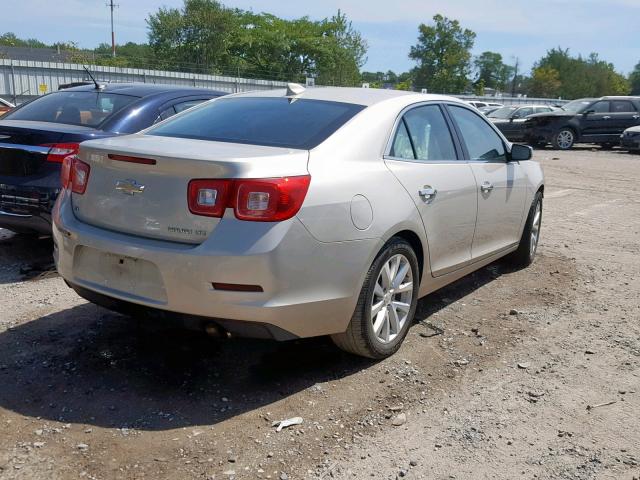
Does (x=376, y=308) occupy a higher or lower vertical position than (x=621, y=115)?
lower

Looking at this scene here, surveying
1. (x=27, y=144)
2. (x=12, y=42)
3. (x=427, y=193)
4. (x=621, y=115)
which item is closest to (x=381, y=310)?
(x=427, y=193)

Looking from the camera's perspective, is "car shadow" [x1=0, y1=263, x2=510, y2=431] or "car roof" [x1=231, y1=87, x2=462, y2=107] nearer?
"car shadow" [x1=0, y1=263, x2=510, y2=431]

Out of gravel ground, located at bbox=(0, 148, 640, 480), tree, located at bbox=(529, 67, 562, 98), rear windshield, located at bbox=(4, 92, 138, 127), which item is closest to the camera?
gravel ground, located at bbox=(0, 148, 640, 480)

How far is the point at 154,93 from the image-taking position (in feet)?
21.1

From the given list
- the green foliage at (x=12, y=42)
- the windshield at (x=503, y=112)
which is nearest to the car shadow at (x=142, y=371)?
the windshield at (x=503, y=112)

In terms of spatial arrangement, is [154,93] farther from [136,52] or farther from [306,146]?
[136,52]

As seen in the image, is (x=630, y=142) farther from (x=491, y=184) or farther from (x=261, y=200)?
(x=261, y=200)

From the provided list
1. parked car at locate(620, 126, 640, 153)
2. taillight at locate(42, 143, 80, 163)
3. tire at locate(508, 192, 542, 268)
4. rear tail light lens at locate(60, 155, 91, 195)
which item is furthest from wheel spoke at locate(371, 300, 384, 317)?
parked car at locate(620, 126, 640, 153)

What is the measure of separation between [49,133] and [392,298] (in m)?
3.23

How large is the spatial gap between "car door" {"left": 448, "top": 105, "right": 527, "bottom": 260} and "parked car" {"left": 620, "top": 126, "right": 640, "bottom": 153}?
17500 millimetres

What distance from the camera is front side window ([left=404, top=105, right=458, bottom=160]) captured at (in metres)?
4.41

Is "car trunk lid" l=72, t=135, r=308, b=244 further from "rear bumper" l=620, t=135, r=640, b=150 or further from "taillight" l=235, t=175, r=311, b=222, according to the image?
"rear bumper" l=620, t=135, r=640, b=150

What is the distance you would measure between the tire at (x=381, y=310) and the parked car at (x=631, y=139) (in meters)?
19.5

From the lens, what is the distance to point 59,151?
536 centimetres
